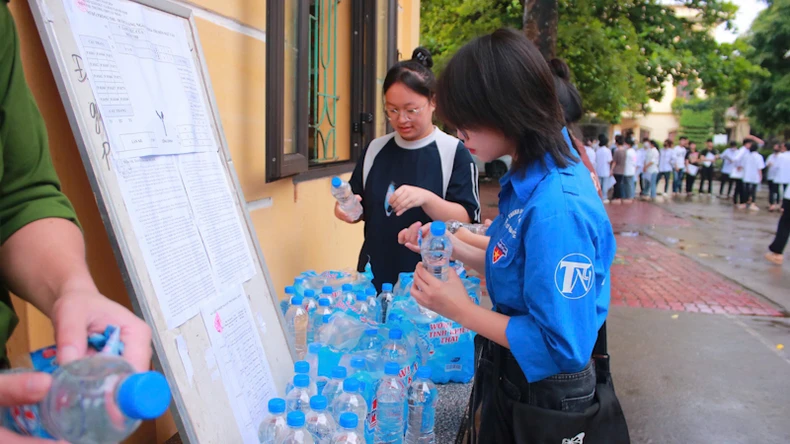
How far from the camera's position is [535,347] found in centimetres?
161

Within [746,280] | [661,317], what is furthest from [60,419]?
[746,280]

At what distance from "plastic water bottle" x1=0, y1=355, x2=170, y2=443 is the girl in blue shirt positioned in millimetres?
1059

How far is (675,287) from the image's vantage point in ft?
27.7

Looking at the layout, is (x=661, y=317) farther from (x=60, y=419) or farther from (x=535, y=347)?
(x=60, y=419)

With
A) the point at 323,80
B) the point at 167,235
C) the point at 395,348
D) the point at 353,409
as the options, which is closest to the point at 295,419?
the point at 353,409

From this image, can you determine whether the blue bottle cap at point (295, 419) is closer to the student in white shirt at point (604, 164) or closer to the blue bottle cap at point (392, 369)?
the blue bottle cap at point (392, 369)

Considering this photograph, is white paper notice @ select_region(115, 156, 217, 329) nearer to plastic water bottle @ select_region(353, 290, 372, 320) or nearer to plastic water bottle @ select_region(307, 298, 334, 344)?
Answer: plastic water bottle @ select_region(307, 298, 334, 344)

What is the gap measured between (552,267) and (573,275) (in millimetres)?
57

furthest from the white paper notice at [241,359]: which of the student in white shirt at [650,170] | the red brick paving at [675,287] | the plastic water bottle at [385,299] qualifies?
the student in white shirt at [650,170]

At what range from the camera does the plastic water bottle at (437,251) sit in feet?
6.33

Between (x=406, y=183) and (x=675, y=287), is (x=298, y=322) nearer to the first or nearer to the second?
(x=406, y=183)

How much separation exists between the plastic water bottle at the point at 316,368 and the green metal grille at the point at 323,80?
7.02ft

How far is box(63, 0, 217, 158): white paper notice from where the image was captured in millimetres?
1400

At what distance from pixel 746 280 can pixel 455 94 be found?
9.02 meters
